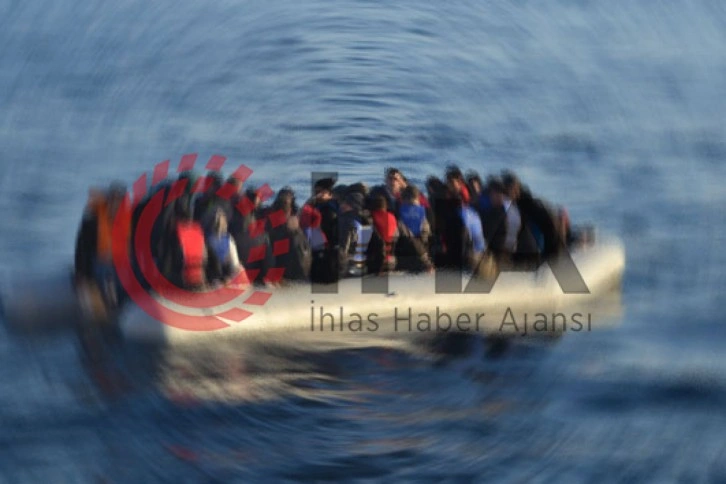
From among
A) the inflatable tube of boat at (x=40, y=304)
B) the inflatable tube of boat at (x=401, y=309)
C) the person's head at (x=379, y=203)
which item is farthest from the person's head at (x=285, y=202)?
the inflatable tube of boat at (x=40, y=304)

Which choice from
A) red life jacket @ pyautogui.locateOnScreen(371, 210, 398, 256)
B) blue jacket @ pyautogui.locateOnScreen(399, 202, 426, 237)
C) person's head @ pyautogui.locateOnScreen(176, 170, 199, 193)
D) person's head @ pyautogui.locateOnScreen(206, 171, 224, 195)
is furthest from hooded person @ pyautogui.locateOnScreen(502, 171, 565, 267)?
person's head @ pyautogui.locateOnScreen(176, 170, 199, 193)

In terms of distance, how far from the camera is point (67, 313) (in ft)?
35.3

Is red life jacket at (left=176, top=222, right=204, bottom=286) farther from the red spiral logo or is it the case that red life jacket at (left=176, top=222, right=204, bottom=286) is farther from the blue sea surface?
the blue sea surface

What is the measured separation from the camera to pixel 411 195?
37.8ft

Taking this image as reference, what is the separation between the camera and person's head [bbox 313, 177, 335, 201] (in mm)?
11328

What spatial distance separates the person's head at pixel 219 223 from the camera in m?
10.4

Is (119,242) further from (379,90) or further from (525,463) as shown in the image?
(379,90)

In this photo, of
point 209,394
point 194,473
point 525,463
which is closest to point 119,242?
point 209,394

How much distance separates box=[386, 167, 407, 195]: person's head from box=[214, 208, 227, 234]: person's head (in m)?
1.72

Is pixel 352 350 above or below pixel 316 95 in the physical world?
below

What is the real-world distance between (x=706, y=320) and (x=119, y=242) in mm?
4696

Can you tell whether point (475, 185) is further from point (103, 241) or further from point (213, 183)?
point (103, 241)

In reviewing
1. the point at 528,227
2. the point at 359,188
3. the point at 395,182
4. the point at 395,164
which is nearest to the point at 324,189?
the point at 359,188

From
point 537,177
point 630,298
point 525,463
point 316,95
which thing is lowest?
point 525,463
